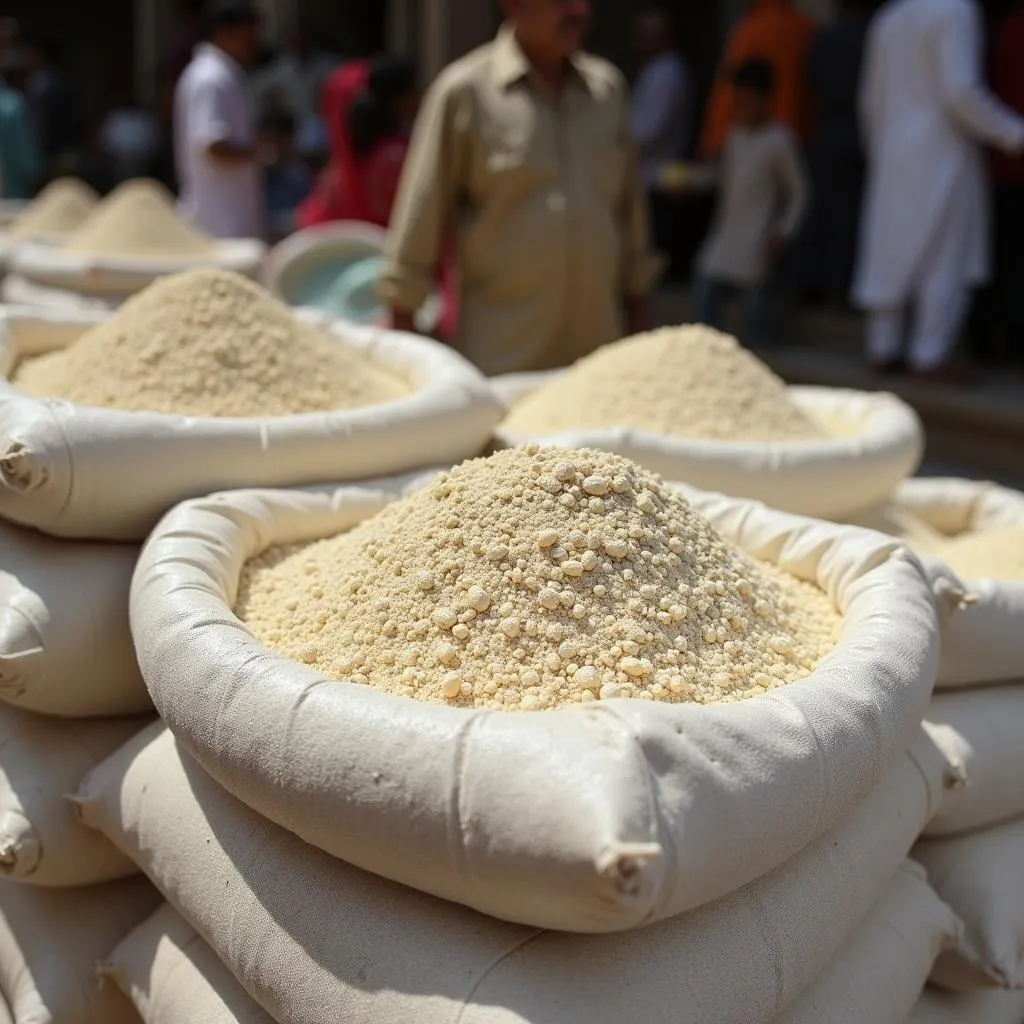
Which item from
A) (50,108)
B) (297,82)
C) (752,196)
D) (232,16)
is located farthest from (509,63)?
(50,108)

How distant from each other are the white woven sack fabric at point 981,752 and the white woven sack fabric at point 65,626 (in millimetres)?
849

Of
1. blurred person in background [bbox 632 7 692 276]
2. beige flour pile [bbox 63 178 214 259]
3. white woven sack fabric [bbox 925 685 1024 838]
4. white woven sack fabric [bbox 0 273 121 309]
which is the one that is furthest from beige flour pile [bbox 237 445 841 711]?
blurred person in background [bbox 632 7 692 276]

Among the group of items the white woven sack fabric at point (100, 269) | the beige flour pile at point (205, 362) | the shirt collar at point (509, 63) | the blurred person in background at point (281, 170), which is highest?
the shirt collar at point (509, 63)

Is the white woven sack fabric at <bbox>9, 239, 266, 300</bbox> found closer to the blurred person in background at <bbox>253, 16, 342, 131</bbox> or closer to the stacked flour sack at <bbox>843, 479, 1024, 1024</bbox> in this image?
the stacked flour sack at <bbox>843, 479, 1024, 1024</bbox>

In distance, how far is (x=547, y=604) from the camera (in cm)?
100

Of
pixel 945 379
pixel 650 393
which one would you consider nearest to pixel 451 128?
pixel 650 393

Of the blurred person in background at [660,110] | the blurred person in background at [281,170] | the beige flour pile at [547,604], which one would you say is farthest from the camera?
the blurred person in background at [281,170]

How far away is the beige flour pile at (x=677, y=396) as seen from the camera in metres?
1.57

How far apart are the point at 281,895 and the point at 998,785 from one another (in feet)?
2.61

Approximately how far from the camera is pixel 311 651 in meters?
1.06

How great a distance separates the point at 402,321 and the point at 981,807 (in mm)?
1563

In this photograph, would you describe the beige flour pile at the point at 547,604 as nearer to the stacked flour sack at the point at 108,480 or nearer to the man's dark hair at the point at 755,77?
the stacked flour sack at the point at 108,480

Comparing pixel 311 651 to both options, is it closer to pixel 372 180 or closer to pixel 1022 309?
pixel 372 180

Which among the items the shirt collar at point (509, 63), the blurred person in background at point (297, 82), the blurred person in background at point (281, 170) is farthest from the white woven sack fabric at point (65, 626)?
the blurred person in background at point (297, 82)
